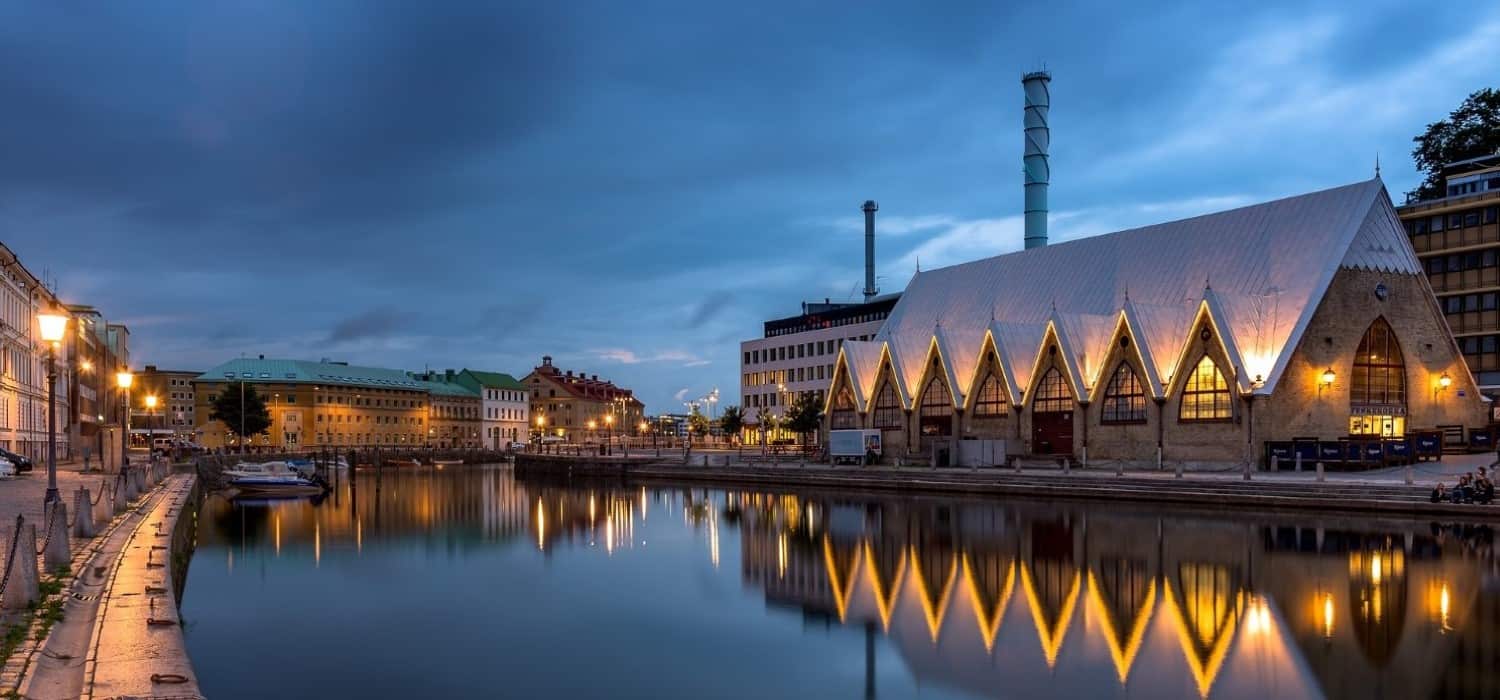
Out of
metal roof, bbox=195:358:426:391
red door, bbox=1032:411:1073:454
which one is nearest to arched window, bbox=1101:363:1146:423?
red door, bbox=1032:411:1073:454

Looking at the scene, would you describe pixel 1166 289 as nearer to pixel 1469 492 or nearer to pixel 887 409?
pixel 887 409

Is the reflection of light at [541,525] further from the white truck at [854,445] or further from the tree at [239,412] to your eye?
the tree at [239,412]

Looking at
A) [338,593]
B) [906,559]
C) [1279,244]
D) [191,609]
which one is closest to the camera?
[191,609]

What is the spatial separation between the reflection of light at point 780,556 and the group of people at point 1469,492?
66.6ft

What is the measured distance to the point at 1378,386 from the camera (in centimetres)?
5347

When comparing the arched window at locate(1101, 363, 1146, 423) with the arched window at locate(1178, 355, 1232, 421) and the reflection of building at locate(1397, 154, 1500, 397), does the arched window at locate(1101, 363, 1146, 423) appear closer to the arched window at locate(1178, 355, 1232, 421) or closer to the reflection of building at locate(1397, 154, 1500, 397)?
the arched window at locate(1178, 355, 1232, 421)

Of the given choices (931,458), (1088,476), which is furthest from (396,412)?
(1088,476)

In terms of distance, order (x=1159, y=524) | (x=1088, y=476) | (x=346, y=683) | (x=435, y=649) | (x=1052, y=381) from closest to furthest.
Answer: (x=346, y=683) < (x=435, y=649) < (x=1159, y=524) < (x=1088, y=476) < (x=1052, y=381)

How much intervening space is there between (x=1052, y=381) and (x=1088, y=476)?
1451 cm

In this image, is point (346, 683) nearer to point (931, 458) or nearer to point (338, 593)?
point (338, 593)

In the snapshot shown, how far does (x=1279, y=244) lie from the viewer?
185 ft

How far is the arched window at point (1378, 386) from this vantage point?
5278 cm

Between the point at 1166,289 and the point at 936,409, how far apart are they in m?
15.1

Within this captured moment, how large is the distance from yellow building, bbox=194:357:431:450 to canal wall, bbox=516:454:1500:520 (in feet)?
278
